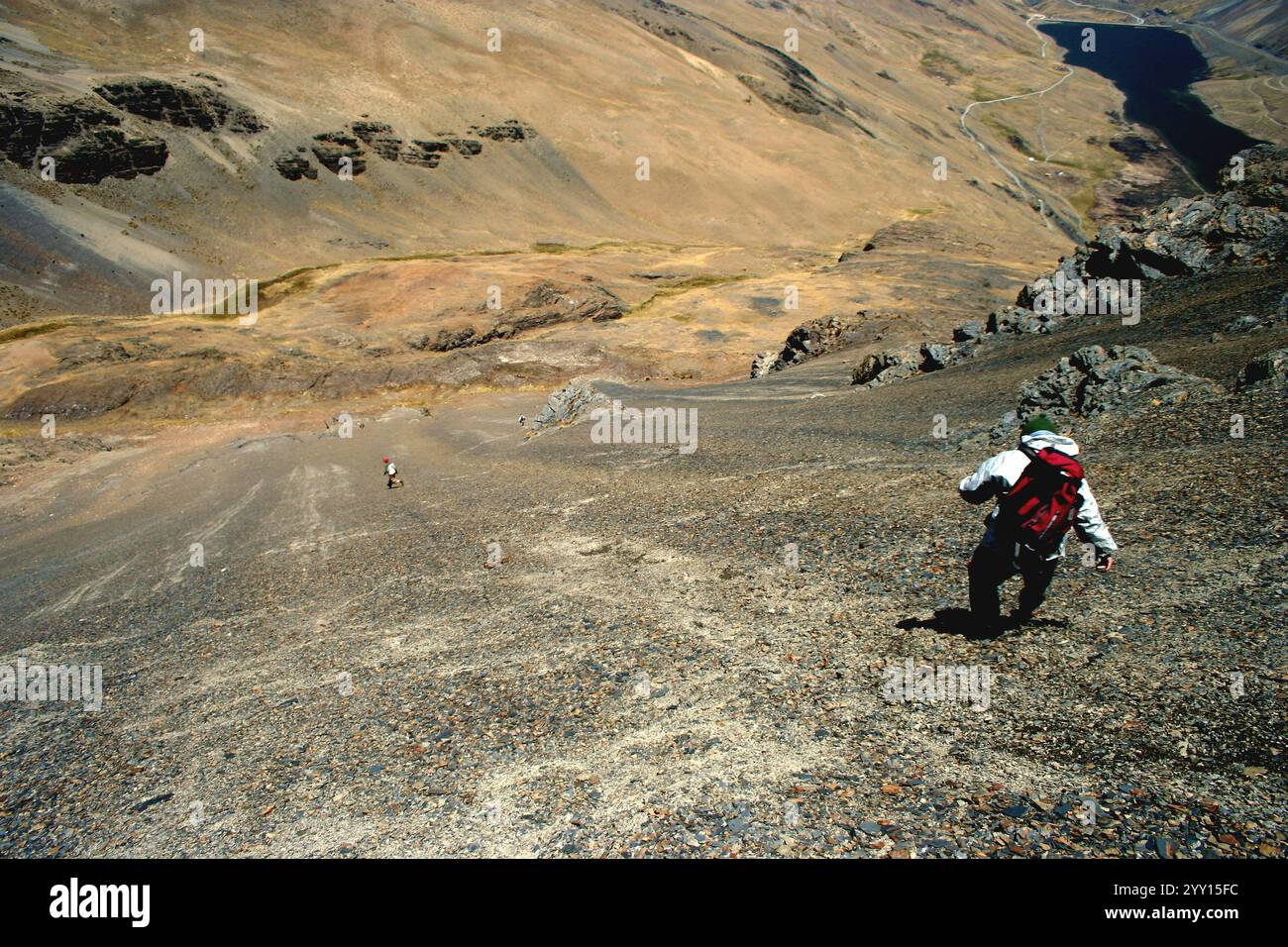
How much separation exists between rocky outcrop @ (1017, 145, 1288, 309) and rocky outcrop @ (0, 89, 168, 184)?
287 feet

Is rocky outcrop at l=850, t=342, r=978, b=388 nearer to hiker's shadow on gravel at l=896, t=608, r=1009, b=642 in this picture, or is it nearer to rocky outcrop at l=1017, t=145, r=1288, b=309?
rocky outcrop at l=1017, t=145, r=1288, b=309

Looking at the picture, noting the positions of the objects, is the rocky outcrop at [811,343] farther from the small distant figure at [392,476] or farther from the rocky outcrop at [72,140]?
the rocky outcrop at [72,140]

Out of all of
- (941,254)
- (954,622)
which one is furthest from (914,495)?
(941,254)

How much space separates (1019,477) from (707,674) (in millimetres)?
4073

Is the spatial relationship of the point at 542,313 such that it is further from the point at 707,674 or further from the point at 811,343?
the point at 707,674

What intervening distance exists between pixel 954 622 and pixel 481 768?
5.63 m

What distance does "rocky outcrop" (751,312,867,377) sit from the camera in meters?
37.0

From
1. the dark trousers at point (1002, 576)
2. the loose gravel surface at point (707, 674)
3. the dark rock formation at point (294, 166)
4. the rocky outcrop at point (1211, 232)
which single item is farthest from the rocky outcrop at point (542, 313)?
the dark rock formation at point (294, 166)

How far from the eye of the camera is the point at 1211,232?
23.8 m

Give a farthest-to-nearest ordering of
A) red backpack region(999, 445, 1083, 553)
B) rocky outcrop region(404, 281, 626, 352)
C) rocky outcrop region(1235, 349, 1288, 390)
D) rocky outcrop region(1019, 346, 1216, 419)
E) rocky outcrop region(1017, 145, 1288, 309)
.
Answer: rocky outcrop region(404, 281, 626, 352) → rocky outcrop region(1017, 145, 1288, 309) → rocky outcrop region(1019, 346, 1216, 419) → rocky outcrop region(1235, 349, 1288, 390) → red backpack region(999, 445, 1083, 553)

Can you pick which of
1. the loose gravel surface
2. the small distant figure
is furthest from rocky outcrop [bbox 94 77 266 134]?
the loose gravel surface

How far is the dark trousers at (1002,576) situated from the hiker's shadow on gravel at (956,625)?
131 millimetres
